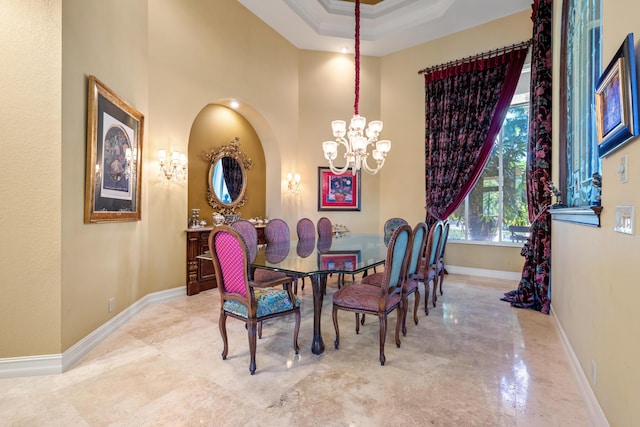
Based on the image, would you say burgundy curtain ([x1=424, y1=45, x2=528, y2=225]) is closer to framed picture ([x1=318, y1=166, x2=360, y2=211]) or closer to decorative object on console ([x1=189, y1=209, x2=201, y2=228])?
framed picture ([x1=318, y1=166, x2=360, y2=211])

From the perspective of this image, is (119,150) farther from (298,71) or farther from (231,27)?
(298,71)

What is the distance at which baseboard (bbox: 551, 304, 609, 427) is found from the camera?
1.62m

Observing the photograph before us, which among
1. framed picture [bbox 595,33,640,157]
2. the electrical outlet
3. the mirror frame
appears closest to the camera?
framed picture [bbox 595,33,640,157]

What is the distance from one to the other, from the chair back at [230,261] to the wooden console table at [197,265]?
214cm

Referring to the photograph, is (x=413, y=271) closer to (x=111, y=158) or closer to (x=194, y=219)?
(x=111, y=158)

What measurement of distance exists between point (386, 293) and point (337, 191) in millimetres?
3938

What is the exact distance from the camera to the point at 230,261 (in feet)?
7.31

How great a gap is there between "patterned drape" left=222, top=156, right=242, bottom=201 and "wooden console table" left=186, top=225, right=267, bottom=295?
1.09 metres

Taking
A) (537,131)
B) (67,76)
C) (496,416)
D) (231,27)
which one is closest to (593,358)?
(496,416)

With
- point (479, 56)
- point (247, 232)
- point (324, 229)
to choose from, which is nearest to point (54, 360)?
point (247, 232)

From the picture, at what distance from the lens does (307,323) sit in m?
3.13

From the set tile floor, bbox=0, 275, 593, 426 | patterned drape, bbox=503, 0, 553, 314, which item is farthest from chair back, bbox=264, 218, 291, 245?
patterned drape, bbox=503, 0, 553, 314

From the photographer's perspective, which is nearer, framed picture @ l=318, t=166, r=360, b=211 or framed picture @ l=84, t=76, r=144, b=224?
framed picture @ l=84, t=76, r=144, b=224

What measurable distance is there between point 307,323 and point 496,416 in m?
1.82
